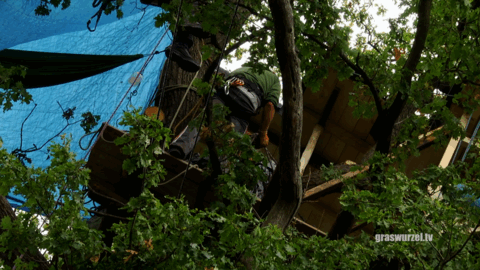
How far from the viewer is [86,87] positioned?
20.8 ft

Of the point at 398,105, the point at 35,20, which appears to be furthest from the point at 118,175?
the point at 398,105

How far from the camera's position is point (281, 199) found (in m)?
4.32

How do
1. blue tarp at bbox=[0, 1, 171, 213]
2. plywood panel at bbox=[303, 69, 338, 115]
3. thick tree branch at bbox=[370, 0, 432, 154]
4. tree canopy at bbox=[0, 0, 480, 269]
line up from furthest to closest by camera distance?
1. plywood panel at bbox=[303, 69, 338, 115]
2. blue tarp at bbox=[0, 1, 171, 213]
3. thick tree branch at bbox=[370, 0, 432, 154]
4. tree canopy at bbox=[0, 0, 480, 269]

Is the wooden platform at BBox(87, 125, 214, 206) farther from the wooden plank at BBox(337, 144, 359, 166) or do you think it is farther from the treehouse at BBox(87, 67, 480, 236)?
the wooden plank at BBox(337, 144, 359, 166)

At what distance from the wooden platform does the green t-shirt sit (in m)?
1.64

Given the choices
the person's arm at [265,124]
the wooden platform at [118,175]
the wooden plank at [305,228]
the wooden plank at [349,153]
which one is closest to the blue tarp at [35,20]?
the wooden platform at [118,175]

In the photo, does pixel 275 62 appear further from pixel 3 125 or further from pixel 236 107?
pixel 3 125

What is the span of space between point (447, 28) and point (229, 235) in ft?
10.8

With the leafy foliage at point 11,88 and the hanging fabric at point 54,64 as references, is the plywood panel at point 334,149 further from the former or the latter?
the leafy foliage at point 11,88

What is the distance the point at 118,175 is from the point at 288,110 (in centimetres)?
233

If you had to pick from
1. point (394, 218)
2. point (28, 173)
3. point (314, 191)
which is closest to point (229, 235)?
point (28, 173)

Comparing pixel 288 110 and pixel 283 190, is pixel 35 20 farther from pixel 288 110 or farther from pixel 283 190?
pixel 283 190

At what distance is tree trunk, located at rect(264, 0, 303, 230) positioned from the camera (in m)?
4.13

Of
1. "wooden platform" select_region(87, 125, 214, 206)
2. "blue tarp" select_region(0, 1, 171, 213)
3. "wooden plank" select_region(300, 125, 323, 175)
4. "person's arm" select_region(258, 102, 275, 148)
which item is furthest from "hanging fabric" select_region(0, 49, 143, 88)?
"wooden plank" select_region(300, 125, 323, 175)
